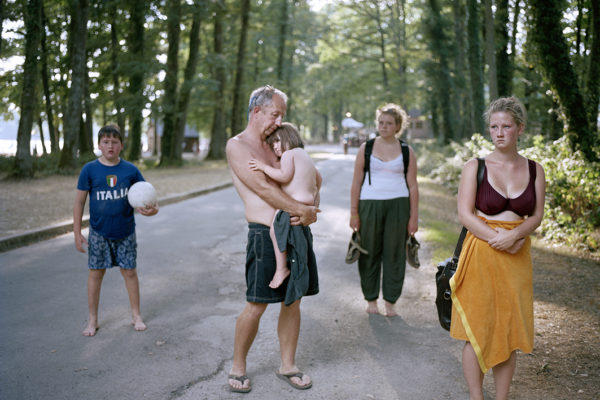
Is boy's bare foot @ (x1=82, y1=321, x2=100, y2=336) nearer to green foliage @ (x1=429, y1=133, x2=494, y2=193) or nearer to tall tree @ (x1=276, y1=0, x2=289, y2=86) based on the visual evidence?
green foliage @ (x1=429, y1=133, x2=494, y2=193)

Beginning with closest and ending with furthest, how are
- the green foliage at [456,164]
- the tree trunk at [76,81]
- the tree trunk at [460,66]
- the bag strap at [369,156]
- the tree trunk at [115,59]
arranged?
the bag strap at [369,156] → the green foliage at [456,164] → the tree trunk at [76,81] → the tree trunk at [115,59] → the tree trunk at [460,66]

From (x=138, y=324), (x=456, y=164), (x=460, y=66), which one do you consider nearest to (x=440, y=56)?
(x=460, y=66)

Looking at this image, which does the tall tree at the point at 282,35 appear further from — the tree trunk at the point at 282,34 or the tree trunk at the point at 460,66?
the tree trunk at the point at 460,66

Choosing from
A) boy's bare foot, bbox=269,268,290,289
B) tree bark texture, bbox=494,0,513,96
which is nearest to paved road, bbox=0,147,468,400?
boy's bare foot, bbox=269,268,290,289

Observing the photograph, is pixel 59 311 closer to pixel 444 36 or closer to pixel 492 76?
pixel 492 76

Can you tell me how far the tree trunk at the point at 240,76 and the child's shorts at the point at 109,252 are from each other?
26.4m

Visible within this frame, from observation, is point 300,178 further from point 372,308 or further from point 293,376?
A: point 372,308

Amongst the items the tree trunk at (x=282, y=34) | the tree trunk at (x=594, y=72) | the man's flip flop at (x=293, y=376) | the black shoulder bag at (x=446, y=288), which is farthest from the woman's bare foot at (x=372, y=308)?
the tree trunk at (x=282, y=34)

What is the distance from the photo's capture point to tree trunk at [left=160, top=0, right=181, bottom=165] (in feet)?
76.9

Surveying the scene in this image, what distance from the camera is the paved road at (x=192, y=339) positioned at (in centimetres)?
369

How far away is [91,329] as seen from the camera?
15.2ft

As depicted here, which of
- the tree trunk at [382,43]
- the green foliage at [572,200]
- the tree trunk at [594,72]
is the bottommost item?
the green foliage at [572,200]

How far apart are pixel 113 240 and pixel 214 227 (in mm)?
5589

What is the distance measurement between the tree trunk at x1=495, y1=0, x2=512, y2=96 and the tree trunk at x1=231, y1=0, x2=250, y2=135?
15750 millimetres
